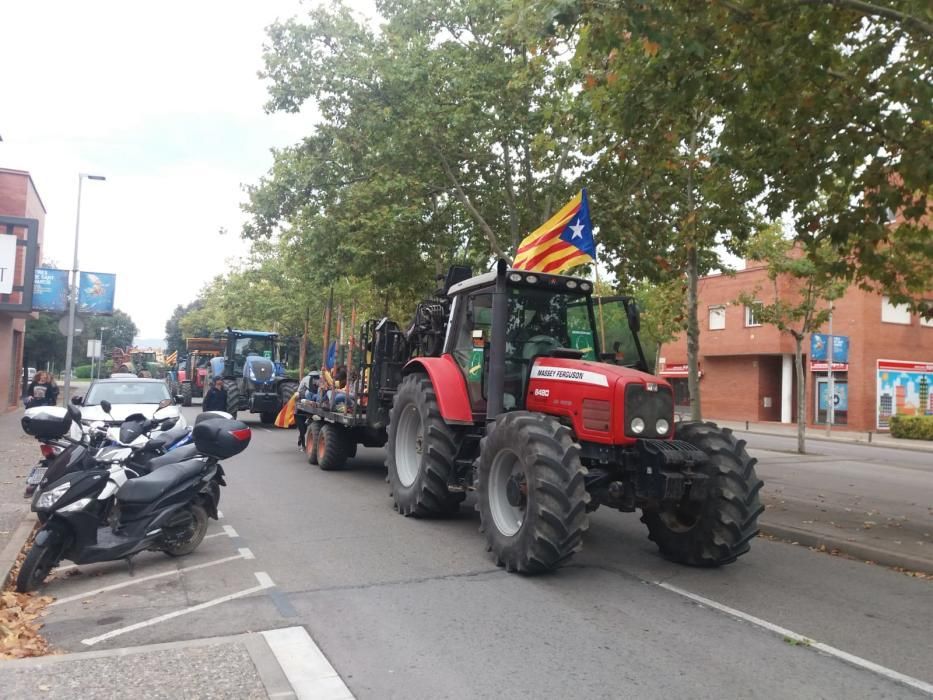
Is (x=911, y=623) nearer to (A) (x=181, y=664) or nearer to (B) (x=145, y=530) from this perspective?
(A) (x=181, y=664)

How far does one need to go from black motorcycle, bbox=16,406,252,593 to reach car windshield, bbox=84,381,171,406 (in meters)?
6.36

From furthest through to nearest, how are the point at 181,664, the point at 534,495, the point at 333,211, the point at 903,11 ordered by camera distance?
the point at 333,211
the point at 903,11
the point at 534,495
the point at 181,664

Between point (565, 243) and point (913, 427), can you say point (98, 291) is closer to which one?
point (565, 243)

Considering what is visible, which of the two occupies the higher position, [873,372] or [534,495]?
[873,372]

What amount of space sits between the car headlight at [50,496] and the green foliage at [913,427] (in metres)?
31.6

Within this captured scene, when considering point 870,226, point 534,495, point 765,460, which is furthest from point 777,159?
point 765,460

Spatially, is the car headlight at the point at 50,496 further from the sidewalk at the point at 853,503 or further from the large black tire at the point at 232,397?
the large black tire at the point at 232,397

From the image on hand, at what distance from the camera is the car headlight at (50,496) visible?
20.1 ft

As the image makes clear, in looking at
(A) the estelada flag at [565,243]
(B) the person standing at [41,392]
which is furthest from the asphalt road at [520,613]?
(B) the person standing at [41,392]

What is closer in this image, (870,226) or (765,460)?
(870,226)

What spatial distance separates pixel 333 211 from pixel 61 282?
1995 centimetres

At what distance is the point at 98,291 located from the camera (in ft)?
121

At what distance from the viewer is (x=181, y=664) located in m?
4.37

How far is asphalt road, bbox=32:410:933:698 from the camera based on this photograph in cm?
445
